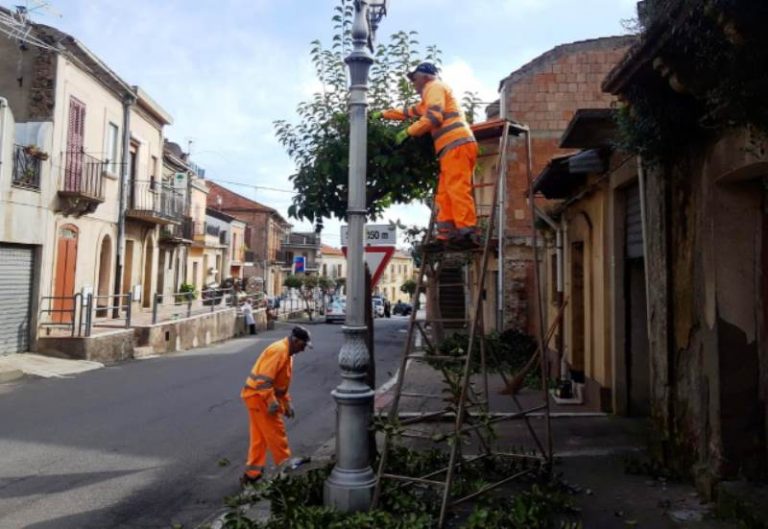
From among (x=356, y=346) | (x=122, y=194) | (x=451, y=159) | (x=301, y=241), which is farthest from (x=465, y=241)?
(x=301, y=241)

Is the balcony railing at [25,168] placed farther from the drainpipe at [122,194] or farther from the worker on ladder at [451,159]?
the worker on ladder at [451,159]

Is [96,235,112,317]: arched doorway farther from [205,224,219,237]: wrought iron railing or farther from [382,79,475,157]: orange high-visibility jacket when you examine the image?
[382,79,475,157]: orange high-visibility jacket

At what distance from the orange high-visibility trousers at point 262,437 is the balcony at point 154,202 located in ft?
53.2

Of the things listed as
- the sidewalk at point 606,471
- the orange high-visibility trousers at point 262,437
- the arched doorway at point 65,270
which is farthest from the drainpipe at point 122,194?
the orange high-visibility trousers at point 262,437

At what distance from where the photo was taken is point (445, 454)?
6.02 meters

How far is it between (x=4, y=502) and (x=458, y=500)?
3.76 m

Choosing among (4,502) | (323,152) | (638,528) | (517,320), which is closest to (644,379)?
(638,528)

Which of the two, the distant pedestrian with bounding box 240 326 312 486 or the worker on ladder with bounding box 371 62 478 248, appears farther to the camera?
the distant pedestrian with bounding box 240 326 312 486

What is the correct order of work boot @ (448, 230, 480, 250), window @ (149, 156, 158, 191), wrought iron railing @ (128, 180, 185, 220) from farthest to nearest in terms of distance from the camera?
window @ (149, 156, 158, 191)
wrought iron railing @ (128, 180, 185, 220)
work boot @ (448, 230, 480, 250)

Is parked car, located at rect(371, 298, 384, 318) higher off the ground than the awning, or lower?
lower

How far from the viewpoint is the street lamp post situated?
466cm

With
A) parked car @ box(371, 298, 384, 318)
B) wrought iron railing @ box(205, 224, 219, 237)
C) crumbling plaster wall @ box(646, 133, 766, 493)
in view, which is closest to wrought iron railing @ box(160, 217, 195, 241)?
wrought iron railing @ box(205, 224, 219, 237)

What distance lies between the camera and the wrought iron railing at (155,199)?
2122cm

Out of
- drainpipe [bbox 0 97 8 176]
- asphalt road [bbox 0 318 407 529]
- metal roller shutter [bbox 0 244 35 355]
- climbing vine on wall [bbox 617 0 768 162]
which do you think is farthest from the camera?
metal roller shutter [bbox 0 244 35 355]
